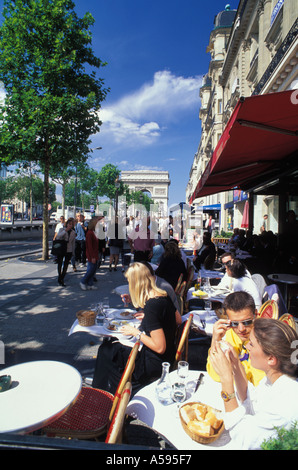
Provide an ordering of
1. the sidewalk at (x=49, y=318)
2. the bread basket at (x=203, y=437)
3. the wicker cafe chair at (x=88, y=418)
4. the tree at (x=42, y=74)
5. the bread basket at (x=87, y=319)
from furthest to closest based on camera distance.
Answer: the tree at (x=42, y=74), the sidewalk at (x=49, y=318), the bread basket at (x=87, y=319), the wicker cafe chair at (x=88, y=418), the bread basket at (x=203, y=437)

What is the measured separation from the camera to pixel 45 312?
5.97 meters

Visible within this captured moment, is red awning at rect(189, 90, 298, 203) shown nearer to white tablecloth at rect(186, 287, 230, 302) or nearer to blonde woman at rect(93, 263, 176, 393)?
blonde woman at rect(93, 263, 176, 393)

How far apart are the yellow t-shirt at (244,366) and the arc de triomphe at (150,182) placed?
10242cm


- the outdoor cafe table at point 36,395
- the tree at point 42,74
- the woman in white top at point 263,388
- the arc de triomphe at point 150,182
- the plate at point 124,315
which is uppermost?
the arc de triomphe at point 150,182

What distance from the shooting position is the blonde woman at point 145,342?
8.30 ft

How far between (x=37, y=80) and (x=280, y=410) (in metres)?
11.8

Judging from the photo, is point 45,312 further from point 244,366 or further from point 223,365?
point 223,365

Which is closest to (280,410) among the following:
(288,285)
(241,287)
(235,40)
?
(241,287)

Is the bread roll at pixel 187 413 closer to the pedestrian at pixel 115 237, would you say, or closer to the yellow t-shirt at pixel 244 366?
the yellow t-shirt at pixel 244 366

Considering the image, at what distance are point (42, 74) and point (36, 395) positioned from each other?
36.1ft

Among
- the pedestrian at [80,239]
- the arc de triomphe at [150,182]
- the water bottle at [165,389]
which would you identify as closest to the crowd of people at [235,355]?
the water bottle at [165,389]

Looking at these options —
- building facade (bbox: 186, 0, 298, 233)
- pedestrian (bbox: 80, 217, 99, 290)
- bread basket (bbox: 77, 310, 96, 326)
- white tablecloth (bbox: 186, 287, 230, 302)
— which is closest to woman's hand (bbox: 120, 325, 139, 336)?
bread basket (bbox: 77, 310, 96, 326)

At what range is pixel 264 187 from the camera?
35.5 ft

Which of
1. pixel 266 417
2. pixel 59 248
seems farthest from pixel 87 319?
pixel 59 248
